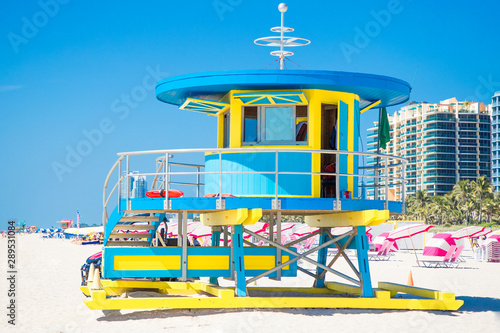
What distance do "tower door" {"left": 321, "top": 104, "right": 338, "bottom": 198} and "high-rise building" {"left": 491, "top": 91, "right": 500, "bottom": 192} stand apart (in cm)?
17246

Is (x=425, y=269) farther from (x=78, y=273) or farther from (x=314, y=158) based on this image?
(x=314, y=158)

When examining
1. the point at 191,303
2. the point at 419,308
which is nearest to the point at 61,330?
the point at 191,303

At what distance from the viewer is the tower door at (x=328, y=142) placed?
16.3 m

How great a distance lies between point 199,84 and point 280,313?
18.7 feet

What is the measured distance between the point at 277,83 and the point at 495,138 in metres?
180

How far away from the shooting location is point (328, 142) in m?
17.3

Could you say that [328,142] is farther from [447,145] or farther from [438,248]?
[447,145]

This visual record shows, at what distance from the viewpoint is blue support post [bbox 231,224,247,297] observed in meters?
14.7

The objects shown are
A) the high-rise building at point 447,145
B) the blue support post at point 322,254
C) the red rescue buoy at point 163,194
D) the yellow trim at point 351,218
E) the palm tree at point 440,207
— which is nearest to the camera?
the yellow trim at point 351,218

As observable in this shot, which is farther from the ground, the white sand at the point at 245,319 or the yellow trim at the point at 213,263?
the yellow trim at the point at 213,263

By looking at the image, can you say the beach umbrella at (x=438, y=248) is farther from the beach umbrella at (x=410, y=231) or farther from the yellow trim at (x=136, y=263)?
the yellow trim at (x=136, y=263)

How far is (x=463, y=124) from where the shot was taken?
187m

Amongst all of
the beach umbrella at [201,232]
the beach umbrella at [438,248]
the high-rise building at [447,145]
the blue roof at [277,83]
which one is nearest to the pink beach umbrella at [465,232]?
the beach umbrella at [438,248]

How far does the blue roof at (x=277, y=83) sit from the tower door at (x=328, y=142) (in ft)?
2.72
